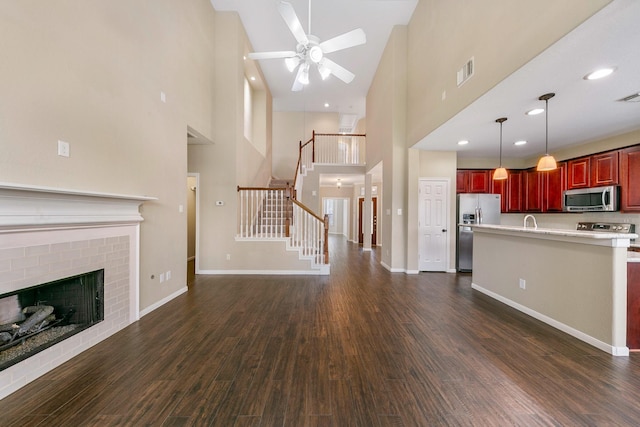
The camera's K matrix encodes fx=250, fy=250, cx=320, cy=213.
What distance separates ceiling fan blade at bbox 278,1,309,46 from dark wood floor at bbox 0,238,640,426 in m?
3.56

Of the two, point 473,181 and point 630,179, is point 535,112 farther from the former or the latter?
point 473,181

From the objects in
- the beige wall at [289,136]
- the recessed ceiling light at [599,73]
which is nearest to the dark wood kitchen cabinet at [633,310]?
the recessed ceiling light at [599,73]

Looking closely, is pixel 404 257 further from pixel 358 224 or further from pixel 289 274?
pixel 358 224

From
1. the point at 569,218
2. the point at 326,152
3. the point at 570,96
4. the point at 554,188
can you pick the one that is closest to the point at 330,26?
the point at 326,152

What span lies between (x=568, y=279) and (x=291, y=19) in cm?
433

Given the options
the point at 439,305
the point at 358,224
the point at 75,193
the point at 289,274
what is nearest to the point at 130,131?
the point at 75,193

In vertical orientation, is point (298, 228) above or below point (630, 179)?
below

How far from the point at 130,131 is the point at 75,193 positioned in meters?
1.17

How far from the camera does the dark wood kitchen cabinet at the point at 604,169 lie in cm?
422

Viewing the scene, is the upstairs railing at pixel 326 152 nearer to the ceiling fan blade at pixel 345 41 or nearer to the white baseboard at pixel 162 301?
the ceiling fan blade at pixel 345 41

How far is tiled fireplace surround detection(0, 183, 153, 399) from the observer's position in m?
1.78

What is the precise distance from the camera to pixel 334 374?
2000 millimetres

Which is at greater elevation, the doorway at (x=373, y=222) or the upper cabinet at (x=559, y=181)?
the upper cabinet at (x=559, y=181)

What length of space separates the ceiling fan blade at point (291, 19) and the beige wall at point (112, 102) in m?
1.75
